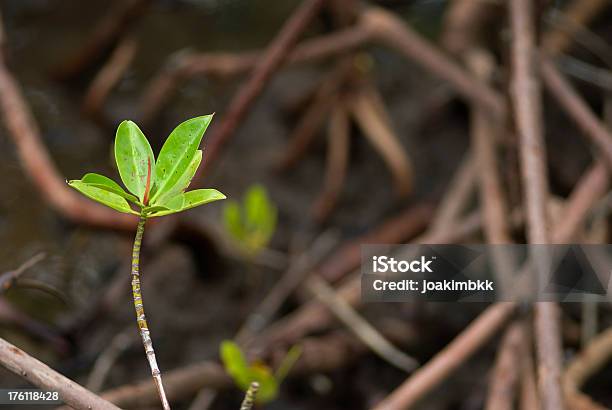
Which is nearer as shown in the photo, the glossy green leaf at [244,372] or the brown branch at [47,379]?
the brown branch at [47,379]

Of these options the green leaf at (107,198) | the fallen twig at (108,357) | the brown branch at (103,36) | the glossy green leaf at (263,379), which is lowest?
the green leaf at (107,198)

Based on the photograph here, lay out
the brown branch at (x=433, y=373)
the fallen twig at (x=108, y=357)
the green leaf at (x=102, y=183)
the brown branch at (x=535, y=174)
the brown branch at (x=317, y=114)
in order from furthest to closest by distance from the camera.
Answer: the brown branch at (x=317, y=114) → the fallen twig at (x=108, y=357) → the brown branch at (x=433, y=373) → the brown branch at (x=535, y=174) → the green leaf at (x=102, y=183)

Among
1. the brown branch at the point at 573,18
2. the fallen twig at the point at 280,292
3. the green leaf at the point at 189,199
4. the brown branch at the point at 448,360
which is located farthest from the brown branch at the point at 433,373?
the brown branch at the point at 573,18

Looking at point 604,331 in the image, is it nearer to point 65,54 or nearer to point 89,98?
point 89,98

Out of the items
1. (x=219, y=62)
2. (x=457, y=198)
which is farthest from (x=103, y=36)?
(x=457, y=198)

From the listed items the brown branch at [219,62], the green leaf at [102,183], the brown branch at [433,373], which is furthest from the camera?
the brown branch at [219,62]

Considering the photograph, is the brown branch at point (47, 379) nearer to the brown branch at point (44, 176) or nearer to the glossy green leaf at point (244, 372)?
the glossy green leaf at point (244, 372)

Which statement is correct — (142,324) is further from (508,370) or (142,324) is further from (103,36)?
(103,36)
